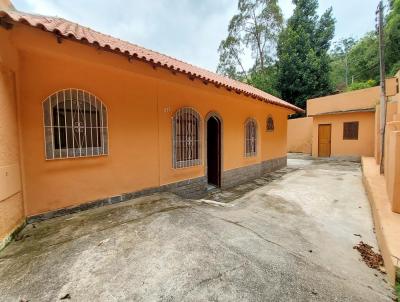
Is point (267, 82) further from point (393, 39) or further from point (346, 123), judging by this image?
point (393, 39)

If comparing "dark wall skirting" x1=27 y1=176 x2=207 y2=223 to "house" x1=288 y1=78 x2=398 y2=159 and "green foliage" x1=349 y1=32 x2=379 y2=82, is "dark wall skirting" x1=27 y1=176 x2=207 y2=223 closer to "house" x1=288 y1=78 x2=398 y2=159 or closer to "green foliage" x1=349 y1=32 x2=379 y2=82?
"house" x1=288 y1=78 x2=398 y2=159

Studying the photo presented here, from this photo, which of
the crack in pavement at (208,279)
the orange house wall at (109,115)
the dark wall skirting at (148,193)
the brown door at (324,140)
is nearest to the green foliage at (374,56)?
the brown door at (324,140)

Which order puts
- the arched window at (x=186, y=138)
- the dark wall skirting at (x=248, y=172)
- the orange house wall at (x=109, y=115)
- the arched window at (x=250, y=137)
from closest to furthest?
the orange house wall at (x=109, y=115)
the arched window at (x=186, y=138)
the dark wall skirting at (x=248, y=172)
the arched window at (x=250, y=137)

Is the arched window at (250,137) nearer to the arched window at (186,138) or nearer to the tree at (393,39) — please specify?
the arched window at (186,138)

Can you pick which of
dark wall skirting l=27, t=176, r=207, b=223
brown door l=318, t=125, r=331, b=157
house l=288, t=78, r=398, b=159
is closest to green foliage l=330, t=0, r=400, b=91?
house l=288, t=78, r=398, b=159

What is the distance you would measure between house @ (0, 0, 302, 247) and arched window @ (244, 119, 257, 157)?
274 cm

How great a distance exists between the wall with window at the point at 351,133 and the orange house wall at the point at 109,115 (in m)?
12.1

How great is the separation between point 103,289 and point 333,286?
7.86 ft

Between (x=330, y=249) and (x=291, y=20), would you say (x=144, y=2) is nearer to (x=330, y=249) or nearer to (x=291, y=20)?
(x=291, y=20)

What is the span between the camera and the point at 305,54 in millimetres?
18531

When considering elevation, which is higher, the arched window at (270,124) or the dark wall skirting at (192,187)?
the arched window at (270,124)

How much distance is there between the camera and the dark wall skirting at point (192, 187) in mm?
3762

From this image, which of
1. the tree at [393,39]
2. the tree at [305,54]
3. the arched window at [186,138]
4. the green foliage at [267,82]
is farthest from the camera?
the green foliage at [267,82]

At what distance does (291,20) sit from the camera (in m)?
19.6
